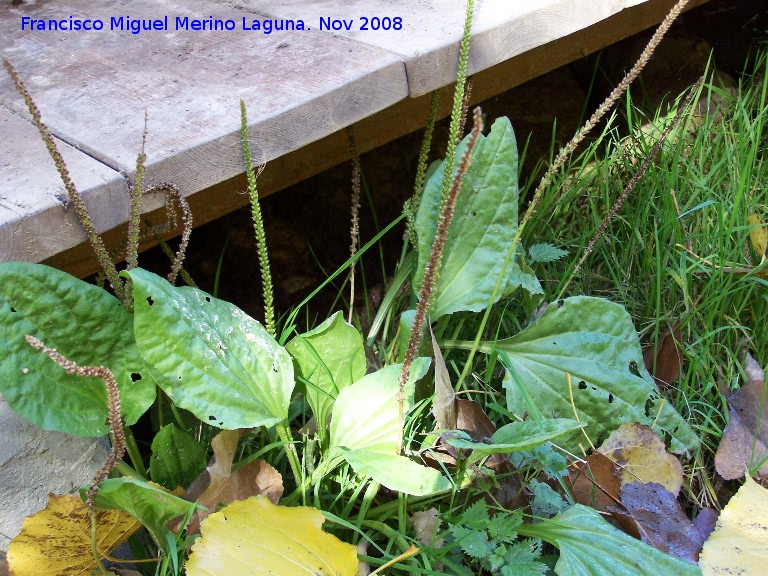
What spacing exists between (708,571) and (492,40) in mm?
1024

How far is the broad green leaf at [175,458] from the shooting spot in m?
1.25

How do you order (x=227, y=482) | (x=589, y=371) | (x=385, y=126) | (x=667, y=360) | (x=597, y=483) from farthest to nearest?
(x=385, y=126) → (x=667, y=360) → (x=589, y=371) → (x=597, y=483) → (x=227, y=482)

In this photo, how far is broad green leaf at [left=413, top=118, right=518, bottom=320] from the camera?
149cm

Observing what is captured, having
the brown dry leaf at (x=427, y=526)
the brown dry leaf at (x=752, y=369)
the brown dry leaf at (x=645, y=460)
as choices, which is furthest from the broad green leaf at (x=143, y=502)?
the brown dry leaf at (x=752, y=369)

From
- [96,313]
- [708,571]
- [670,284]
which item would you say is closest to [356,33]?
[96,313]

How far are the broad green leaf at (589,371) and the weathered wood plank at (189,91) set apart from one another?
0.53 m

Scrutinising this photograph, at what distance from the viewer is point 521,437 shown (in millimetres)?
1123

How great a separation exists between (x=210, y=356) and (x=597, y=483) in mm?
689

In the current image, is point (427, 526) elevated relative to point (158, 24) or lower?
lower

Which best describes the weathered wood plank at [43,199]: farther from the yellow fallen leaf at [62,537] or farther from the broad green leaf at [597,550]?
the broad green leaf at [597,550]

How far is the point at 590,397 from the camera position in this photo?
1.44 meters

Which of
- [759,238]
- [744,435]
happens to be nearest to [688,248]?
[759,238]

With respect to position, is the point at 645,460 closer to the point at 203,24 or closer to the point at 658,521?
the point at 658,521

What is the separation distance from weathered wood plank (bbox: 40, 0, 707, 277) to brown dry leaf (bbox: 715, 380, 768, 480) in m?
0.91
